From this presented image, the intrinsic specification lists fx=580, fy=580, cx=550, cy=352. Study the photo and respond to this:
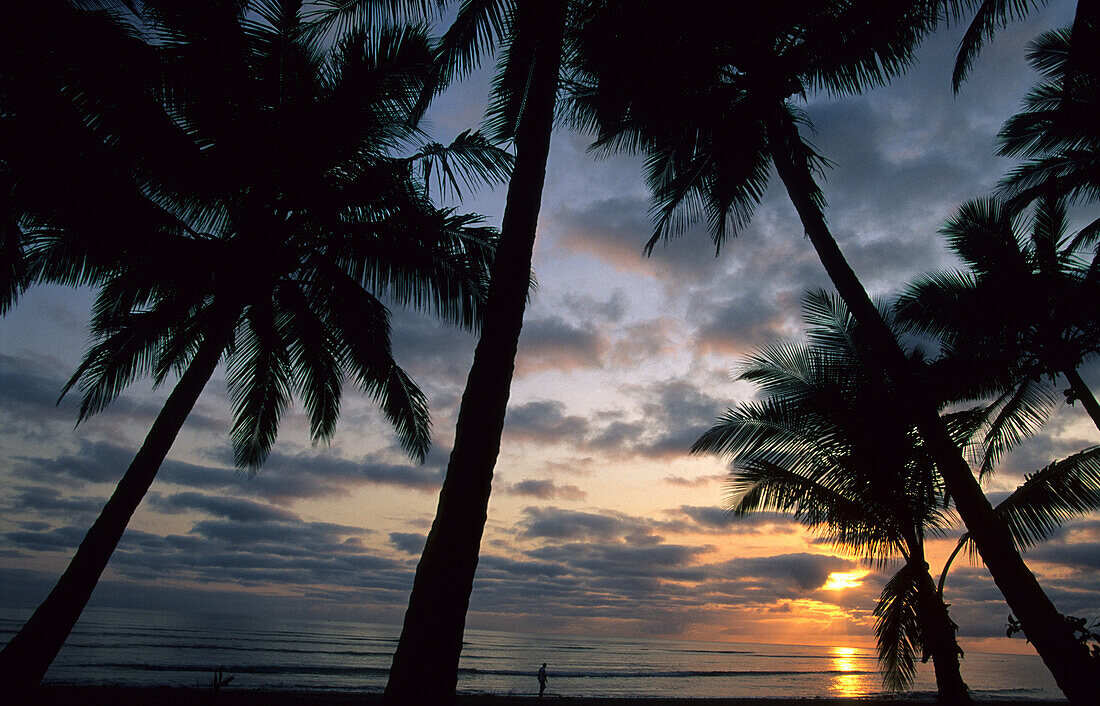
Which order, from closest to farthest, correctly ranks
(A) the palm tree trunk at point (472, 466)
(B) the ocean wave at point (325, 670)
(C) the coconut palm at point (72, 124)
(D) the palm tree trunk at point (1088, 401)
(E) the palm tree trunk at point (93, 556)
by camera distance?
(A) the palm tree trunk at point (472, 466) → (C) the coconut palm at point (72, 124) → (E) the palm tree trunk at point (93, 556) → (D) the palm tree trunk at point (1088, 401) → (B) the ocean wave at point (325, 670)

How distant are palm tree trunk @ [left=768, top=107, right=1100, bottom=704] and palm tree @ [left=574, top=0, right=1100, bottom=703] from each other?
13 millimetres

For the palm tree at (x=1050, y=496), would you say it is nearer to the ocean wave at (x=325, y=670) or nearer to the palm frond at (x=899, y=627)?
the palm frond at (x=899, y=627)

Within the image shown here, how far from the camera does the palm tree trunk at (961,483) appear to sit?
16.3ft

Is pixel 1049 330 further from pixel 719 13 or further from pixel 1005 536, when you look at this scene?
pixel 719 13

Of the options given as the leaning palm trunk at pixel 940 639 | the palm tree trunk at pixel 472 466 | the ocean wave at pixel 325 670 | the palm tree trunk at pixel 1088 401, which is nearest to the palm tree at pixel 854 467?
the leaning palm trunk at pixel 940 639

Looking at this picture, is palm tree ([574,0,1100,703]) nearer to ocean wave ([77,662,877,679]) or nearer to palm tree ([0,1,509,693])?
palm tree ([0,1,509,693])

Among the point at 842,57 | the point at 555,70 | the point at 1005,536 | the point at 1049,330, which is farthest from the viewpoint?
the point at 1049,330

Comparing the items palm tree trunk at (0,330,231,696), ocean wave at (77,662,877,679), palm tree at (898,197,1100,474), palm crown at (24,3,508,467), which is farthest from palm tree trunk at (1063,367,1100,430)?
ocean wave at (77,662,877,679)

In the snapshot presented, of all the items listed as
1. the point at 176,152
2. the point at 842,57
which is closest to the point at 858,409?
the point at 842,57

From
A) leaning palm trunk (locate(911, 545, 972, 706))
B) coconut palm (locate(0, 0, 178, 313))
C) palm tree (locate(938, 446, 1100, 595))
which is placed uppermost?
coconut palm (locate(0, 0, 178, 313))

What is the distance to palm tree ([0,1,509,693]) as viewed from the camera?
6445 millimetres

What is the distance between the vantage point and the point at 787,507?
8.21m

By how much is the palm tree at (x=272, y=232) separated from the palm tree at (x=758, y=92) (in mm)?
2177

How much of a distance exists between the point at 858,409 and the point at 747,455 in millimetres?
1698
